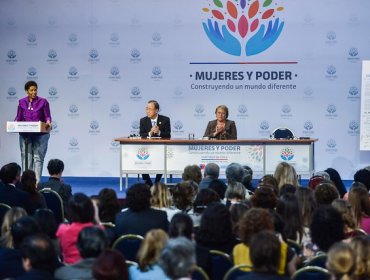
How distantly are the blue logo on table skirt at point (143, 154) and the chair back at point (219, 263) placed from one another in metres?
6.03

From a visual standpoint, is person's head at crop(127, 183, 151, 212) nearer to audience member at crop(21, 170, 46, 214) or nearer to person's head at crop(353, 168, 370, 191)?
audience member at crop(21, 170, 46, 214)

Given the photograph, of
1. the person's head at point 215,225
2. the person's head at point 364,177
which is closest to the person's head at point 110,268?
the person's head at point 215,225

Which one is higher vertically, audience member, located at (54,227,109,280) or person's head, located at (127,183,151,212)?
person's head, located at (127,183,151,212)

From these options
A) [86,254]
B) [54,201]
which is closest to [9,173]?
[54,201]

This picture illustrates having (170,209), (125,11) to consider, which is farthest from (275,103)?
(170,209)

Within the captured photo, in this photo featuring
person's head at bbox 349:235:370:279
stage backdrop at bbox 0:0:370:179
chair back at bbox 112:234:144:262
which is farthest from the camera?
stage backdrop at bbox 0:0:370:179

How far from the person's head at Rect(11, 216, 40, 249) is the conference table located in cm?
608

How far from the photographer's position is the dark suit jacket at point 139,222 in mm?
4723

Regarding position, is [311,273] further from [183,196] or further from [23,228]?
[183,196]

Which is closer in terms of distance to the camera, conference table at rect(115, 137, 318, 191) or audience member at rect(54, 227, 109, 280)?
audience member at rect(54, 227, 109, 280)

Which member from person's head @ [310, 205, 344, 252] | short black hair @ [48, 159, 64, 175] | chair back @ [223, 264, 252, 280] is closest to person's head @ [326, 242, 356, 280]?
chair back @ [223, 264, 252, 280]

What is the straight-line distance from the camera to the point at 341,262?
3.16 metres

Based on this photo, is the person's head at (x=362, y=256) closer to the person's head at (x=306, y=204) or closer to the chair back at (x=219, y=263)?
Result: the chair back at (x=219, y=263)

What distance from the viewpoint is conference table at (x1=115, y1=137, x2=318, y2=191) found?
9992mm
